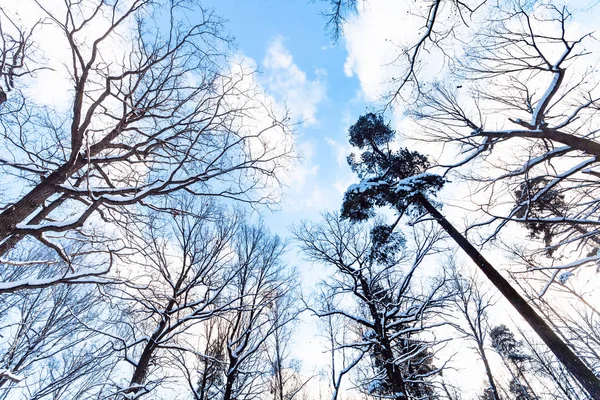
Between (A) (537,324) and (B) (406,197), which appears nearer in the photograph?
(A) (537,324)

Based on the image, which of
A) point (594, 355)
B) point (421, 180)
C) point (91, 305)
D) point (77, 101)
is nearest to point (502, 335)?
point (594, 355)

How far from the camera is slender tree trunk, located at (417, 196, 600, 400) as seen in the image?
4.52m

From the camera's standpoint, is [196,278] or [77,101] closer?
[77,101]

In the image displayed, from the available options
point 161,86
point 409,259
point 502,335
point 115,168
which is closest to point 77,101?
point 161,86

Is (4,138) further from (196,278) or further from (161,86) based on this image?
(196,278)

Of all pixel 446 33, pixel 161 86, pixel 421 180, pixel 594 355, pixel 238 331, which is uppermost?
pixel 421 180

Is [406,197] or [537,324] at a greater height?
[406,197]

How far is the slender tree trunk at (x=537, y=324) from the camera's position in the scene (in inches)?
178

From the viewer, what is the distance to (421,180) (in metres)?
7.65

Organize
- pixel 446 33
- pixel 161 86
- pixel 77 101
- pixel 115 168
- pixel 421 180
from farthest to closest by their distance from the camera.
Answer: pixel 421 180 < pixel 115 168 < pixel 161 86 < pixel 446 33 < pixel 77 101

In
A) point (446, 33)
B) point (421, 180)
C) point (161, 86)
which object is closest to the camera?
point (446, 33)

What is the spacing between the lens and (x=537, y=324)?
17.4ft

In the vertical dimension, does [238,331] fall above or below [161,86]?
below

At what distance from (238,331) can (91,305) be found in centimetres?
432
